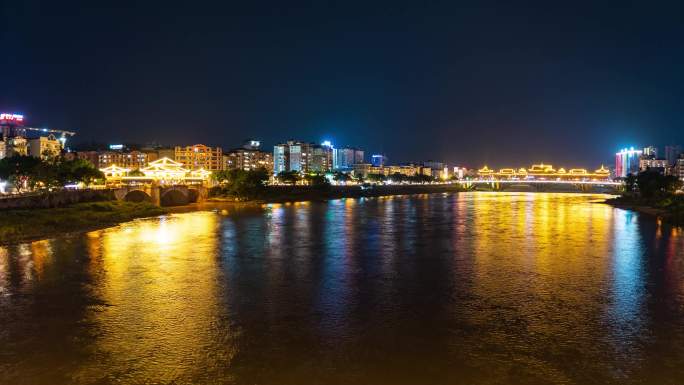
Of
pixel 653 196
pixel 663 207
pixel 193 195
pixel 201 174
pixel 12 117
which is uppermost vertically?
pixel 12 117

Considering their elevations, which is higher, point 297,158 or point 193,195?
point 297,158

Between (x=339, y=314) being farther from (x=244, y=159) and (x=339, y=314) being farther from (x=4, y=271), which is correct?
(x=244, y=159)

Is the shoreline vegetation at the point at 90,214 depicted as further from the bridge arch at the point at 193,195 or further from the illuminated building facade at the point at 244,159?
the illuminated building facade at the point at 244,159

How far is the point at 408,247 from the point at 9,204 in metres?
24.4

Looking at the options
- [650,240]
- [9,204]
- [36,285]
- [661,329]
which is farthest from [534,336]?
[9,204]

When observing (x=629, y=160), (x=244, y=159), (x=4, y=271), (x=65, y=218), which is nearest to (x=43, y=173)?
(x=65, y=218)

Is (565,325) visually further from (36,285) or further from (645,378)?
(36,285)

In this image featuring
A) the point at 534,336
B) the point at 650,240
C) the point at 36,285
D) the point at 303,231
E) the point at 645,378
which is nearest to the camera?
the point at 645,378

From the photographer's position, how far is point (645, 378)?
27.3 ft

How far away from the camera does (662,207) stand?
48469 mm

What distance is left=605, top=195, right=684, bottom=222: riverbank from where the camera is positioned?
121 ft

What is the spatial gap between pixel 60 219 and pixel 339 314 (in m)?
24.1

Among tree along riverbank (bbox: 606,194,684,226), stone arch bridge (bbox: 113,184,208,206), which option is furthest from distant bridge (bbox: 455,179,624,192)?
stone arch bridge (bbox: 113,184,208,206)

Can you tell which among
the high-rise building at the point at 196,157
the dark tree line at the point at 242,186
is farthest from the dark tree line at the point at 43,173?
the high-rise building at the point at 196,157
